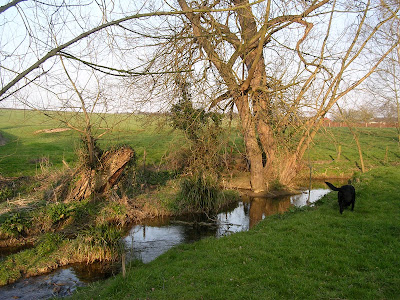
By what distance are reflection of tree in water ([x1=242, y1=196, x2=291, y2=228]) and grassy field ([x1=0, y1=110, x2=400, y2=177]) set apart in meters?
2.55

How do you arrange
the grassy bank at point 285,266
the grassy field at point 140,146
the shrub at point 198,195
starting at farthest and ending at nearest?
the shrub at point 198,195, the grassy field at point 140,146, the grassy bank at point 285,266

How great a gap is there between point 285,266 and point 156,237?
5.14m

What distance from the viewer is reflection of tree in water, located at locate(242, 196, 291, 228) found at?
12.8 metres

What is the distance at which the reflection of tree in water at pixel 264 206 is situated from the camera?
12.8m

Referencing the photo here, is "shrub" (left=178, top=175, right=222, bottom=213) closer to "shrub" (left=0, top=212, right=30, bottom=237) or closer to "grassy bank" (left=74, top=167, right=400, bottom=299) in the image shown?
"grassy bank" (left=74, top=167, right=400, bottom=299)

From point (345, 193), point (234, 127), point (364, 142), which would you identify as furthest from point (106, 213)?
point (364, 142)

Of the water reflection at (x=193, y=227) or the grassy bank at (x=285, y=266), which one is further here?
the water reflection at (x=193, y=227)

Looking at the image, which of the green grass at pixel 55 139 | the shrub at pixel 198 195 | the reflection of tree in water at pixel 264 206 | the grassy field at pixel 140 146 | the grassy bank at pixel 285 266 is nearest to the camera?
the grassy bank at pixel 285 266

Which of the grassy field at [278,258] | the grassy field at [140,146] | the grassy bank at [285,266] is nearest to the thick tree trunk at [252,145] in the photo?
the grassy field at [140,146]

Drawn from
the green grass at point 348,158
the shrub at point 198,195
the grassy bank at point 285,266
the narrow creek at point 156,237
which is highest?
the green grass at point 348,158

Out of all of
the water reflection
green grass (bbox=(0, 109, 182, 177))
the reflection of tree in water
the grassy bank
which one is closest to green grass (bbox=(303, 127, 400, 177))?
→ the reflection of tree in water

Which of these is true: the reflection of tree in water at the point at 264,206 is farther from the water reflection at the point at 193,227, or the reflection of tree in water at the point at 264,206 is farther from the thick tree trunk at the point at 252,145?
the thick tree trunk at the point at 252,145

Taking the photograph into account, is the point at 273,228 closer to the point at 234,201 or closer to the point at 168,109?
the point at 168,109

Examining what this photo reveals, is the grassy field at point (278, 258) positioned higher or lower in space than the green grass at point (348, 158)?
lower
